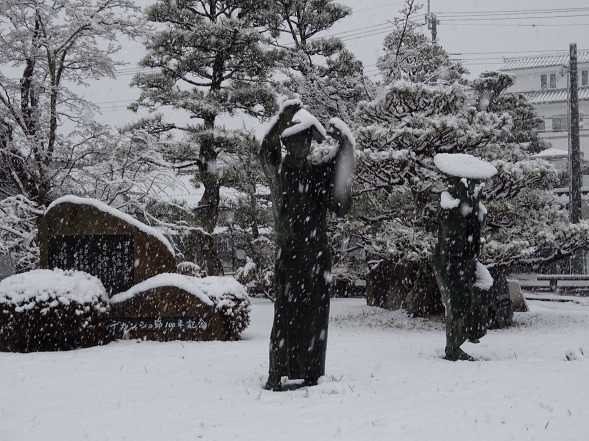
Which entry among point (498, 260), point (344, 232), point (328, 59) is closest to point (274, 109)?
point (328, 59)

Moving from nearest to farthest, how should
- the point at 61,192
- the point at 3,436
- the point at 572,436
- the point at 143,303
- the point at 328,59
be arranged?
the point at 572,436, the point at 3,436, the point at 143,303, the point at 61,192, the point at 328,59

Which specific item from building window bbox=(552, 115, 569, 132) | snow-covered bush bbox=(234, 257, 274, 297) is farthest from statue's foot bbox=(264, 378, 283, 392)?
building window bbox=(552, 115, 569, 132)

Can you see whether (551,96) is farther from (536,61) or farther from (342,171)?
(342,171)

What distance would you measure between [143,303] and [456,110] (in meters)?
7.18

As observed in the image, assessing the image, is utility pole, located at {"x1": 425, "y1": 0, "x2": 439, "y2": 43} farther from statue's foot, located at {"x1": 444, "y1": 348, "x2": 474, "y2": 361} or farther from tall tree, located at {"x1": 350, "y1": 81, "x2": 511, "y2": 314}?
statue's foot, located at {"x1": 444, "y1": 348, "x2": 474, "y2": 361}

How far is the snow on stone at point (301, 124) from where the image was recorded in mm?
5391

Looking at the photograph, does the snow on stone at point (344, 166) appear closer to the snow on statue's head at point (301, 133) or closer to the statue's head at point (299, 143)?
the snow on statue's head at point (301, 133)

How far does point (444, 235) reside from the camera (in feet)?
22.7

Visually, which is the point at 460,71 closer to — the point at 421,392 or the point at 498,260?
the point at 498,260

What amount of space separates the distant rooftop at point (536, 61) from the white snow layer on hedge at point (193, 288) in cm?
3922

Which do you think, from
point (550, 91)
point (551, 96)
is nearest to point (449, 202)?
point (551, 96)

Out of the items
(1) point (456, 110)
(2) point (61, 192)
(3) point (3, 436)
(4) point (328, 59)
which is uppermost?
(4) point (328, 59)

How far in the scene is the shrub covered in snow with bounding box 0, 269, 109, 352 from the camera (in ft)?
26.0

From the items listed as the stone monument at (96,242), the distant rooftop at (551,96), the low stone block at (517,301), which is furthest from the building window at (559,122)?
the stone monument at (96,242)
